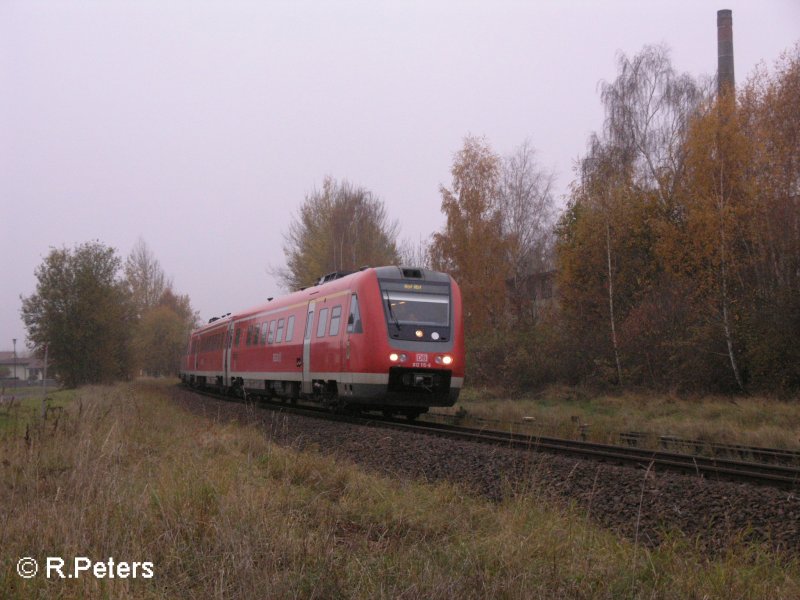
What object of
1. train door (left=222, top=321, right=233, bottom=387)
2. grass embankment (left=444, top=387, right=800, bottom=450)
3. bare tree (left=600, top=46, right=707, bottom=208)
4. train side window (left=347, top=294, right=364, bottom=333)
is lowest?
grass embankment (left=444, top=387, right=800, bottom=450)

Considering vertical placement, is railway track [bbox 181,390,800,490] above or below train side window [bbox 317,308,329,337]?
below

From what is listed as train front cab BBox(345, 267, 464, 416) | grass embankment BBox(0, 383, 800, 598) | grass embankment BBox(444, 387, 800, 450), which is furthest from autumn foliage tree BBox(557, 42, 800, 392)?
grass embankment BBox(0, 383, 800, 598)

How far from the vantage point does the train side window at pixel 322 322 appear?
16328mm

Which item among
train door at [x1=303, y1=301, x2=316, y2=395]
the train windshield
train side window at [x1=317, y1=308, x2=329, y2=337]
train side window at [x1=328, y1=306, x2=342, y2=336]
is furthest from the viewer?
train door at [x1=303, y1=301, x2=316, y2=395]

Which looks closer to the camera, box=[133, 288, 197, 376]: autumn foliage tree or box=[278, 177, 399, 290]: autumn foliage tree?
box=[278, 177, 399, 290]: autumn foliage tree

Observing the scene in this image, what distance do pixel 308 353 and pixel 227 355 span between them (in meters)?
10.7

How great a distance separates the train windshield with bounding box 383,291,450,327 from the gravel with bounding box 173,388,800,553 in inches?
122

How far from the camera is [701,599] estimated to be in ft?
13.9

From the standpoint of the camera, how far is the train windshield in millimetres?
14426

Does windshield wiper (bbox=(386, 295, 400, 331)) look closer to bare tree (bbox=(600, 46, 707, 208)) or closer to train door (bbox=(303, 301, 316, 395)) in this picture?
train door (bbox=(303, 301, 316, 395))

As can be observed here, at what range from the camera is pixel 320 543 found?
5074mm

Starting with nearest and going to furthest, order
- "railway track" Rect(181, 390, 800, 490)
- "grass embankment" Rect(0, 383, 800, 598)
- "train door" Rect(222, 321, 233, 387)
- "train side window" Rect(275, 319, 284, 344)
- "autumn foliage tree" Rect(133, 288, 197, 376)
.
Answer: "grass embankment" Rect(0, 383, 800, 598)
"railway track" Rect(181, 390, 800, 490)
"train side window" Rect(275, 319, 284, 344)
"train door" Rect(222, 321, 233, 387)
"autumn foliage tree" Rect(133, 288, 197, 376)

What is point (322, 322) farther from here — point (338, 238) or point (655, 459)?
point (338, 238)

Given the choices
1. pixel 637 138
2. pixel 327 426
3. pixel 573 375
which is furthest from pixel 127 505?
pixel 637 138
